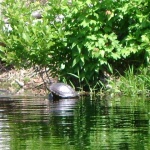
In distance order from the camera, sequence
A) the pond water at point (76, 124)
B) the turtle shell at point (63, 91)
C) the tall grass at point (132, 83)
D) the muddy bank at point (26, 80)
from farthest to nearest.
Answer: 1. the muddy bank at point (26, 80)
2. the turtle shell at point (63, 91)
3. the tall grass at point (132, 83)
4. the pond water at point (76, 124)

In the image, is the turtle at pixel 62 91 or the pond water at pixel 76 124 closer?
the pond water at pixel 76 124

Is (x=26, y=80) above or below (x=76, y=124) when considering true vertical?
above

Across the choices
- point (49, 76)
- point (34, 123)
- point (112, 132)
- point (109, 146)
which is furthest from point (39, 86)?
point (109, 146)

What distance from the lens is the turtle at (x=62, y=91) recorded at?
1517cm

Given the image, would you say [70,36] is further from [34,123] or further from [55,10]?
[34,123]

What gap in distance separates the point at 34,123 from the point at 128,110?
7.46 feet

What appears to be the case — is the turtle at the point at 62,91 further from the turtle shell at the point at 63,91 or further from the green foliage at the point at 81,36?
the green foliage at the point at 81,36

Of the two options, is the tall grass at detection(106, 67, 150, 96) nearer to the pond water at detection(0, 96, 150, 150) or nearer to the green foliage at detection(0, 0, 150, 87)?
the green foliage at detection(0, 0, 150, 87)

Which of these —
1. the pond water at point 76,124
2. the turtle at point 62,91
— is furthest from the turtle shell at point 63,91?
the pond water at point 76,124

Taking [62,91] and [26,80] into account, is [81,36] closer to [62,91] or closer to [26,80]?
[62,91]

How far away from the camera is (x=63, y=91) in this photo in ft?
49.9

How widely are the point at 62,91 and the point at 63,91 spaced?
2cm

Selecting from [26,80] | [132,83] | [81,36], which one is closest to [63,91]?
[81,36]

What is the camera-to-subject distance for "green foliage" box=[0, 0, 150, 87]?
15.2 metres
